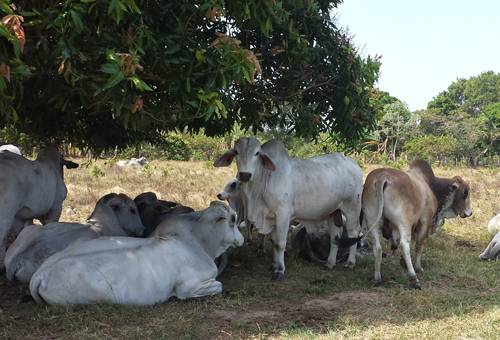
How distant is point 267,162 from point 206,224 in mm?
997

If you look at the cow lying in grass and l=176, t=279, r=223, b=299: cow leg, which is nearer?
l=176, t=279, r=223, b=299: cow leg

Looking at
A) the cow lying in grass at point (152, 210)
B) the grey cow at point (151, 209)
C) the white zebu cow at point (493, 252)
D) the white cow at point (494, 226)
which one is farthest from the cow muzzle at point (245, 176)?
the white cow at point (494, 226)

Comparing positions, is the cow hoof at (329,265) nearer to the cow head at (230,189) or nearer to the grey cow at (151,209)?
the cow head at (230,189)

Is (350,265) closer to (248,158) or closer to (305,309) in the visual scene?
(248,158)

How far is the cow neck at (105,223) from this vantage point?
6.55 metres

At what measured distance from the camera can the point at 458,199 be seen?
7.87 m

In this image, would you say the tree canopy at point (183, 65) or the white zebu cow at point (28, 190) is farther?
the white zebu cow at point (28, 190)

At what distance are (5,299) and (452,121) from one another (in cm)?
4163

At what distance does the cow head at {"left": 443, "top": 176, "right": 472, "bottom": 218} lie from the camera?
7.77 m

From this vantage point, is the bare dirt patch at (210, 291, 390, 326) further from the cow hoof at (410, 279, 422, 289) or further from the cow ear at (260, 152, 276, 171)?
the cow ear at (260, 152, 276, 171)

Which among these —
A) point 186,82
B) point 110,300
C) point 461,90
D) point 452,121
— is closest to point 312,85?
point 186,82

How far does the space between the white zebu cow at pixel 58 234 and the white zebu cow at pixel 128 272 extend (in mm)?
625

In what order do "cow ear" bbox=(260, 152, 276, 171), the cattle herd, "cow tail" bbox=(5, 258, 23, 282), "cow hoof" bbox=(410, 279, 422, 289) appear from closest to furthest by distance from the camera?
the cattle herd < "cow tail" bbox=(5, 258, 23, 282) < "cow hoof" bbox=(410, 279, 422, 289) < "cow ear" bbox=(260, 152, 276, 171)

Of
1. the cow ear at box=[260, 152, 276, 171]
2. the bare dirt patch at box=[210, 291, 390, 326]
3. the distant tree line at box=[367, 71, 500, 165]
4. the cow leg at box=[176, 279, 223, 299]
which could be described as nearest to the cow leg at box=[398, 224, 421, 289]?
the bare dirt patch at box=[210, 291, 390, 326]
